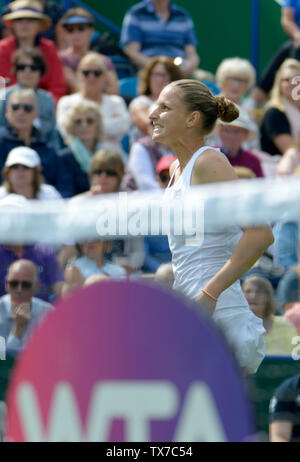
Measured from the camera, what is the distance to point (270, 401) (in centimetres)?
370

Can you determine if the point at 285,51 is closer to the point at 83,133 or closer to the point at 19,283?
the point at 83,133

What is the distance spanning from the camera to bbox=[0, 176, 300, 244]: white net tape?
2371 mm

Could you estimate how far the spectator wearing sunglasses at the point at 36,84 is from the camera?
734cm

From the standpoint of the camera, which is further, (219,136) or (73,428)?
(219,136)

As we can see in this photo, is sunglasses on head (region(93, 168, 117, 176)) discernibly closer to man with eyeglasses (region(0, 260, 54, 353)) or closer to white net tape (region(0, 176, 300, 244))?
man with eyeglasses (region(0, 260, 54, 353))

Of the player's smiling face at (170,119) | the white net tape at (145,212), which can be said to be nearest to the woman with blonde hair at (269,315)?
the player's smiling face at (170,119)

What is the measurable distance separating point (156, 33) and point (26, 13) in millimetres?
1425

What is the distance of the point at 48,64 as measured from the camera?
26.2 ft

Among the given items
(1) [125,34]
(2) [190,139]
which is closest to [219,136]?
(1) [125,34]

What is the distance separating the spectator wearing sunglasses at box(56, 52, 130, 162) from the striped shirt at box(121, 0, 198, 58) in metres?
1.29

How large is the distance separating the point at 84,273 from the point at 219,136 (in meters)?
3.71

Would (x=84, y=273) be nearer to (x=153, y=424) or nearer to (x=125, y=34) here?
(x=153, y=424)

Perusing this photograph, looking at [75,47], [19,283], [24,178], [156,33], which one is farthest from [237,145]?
[19,283]

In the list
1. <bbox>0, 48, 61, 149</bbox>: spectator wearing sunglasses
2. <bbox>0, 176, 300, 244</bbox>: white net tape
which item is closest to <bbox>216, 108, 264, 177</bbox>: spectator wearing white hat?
<bbox>0, 48, 61, 149</bbox>: spectator wearing sunglasses
